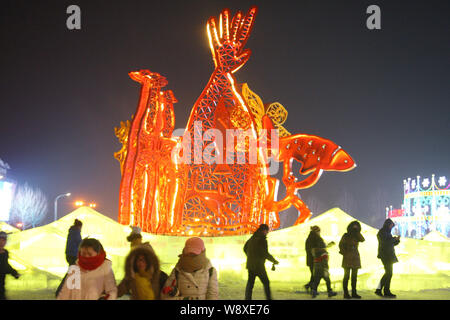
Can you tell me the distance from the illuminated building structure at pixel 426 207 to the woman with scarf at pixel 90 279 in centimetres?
4261

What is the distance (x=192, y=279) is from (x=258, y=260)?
274 cm

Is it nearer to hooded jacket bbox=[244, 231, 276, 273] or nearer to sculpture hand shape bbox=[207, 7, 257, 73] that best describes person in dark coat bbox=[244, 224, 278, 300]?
hooded jacket bbox=[244, 231, 276, 273]

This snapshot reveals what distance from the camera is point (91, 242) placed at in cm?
454

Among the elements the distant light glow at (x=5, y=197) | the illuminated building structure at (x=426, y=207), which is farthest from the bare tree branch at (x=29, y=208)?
the illuminated building structure at (x=426, y=207)

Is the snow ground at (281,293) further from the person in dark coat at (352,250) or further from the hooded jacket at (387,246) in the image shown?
the hooded jacket at (387,246)

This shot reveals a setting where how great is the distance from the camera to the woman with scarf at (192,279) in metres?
4.45

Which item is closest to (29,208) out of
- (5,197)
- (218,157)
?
(5,197)

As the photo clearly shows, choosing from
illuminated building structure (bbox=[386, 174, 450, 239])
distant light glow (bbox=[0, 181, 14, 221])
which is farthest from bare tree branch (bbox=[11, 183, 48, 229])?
illuminated building structure (bbox=[386, 174, 450, 239])

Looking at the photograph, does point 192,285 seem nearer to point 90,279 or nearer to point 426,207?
point 90,279

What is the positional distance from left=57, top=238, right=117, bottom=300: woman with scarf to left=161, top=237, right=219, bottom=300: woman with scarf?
538 millimetres

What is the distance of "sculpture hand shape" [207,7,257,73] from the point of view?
13.1 metres
